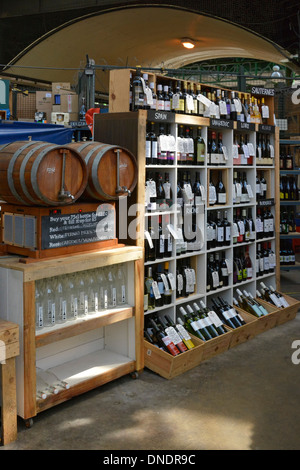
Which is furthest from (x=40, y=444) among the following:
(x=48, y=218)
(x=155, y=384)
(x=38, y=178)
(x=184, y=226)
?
(x=184, y=226)

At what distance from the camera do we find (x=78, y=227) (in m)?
3.62

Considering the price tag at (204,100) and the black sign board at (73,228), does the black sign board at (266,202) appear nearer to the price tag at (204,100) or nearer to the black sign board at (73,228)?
the price tag at (204,100)

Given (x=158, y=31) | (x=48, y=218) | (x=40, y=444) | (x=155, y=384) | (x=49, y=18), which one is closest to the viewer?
(x=40, y=444)

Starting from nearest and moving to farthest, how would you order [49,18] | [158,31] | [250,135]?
[250,135], [49,18], [158,31]

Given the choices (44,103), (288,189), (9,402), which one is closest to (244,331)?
(9,402)

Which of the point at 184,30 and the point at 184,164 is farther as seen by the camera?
the point at 184,30

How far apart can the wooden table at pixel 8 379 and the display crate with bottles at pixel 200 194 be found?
1407mm

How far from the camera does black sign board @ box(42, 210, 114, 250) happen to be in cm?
341

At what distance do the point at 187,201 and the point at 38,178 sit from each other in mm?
1842

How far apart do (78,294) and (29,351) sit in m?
0.63

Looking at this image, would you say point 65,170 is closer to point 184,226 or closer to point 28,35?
point 184,226

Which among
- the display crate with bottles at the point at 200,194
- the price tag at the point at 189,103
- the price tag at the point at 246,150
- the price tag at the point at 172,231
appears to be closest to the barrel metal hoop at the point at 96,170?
the display crate with bottles at the point at 200,194

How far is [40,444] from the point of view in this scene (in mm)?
3027

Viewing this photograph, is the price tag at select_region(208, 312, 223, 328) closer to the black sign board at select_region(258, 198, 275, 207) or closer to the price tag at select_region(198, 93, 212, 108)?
the black sign board at select_region(258, 198, 275, 207)
